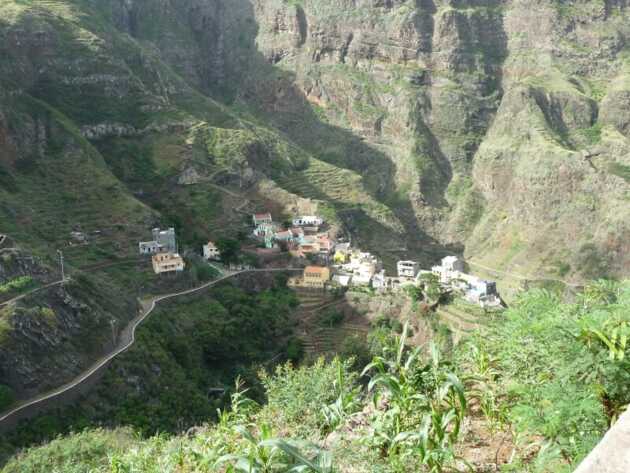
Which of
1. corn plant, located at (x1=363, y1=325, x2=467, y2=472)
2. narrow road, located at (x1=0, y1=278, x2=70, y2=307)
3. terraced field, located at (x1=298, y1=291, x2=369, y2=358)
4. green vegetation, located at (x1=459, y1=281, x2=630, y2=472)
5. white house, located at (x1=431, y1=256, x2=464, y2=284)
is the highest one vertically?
green vegetation, located at (x1=459, y1=281, x2=630, y2=472)

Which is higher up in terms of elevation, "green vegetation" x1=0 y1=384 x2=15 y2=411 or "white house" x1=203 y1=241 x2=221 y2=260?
"green vegetation" x1=0 y1=384 x2=15 y2=411

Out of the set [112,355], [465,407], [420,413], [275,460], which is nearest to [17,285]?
[112,355]

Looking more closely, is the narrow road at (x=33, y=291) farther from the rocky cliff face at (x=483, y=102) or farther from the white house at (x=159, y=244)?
the rocky cliff face at (x=483, y=102)

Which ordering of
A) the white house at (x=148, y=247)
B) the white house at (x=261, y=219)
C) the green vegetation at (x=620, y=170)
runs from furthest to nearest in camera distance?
the green vegetation at (x=620, y=170) < the white house at (x=261, y=219) < the white house at (x=148, y=247)

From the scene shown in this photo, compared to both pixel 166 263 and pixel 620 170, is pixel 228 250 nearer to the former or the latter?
pixel 166 263

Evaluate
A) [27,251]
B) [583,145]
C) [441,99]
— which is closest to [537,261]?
[583,145]

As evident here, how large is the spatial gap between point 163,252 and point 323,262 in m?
17.1

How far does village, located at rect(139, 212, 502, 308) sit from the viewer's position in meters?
52.4

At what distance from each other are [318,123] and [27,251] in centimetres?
8202

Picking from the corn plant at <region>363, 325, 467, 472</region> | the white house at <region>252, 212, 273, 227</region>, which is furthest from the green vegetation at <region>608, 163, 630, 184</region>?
the corn plant at <region>363, 325, 467, 472</region>

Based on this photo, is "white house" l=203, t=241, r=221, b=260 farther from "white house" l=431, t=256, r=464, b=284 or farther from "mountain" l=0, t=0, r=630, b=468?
"white house" l=431, t=256, r=464, b=284

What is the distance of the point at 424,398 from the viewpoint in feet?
29.9

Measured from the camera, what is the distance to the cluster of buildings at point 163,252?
48719 mm

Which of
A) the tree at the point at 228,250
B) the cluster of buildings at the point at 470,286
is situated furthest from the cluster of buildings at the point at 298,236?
the cluster of buildings at the point at 470,286
